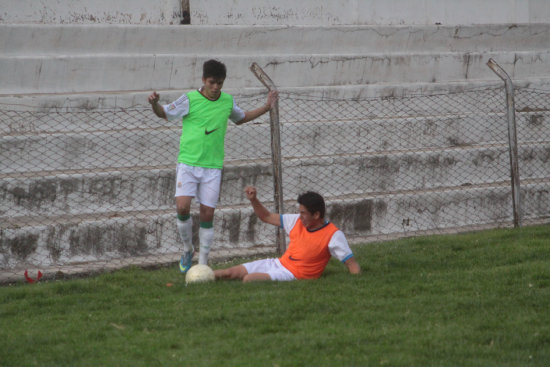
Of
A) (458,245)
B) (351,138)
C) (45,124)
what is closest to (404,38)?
(351,138)

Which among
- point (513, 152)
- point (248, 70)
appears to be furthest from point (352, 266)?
point (248, 70)

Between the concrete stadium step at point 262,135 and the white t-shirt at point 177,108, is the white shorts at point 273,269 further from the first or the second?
the concrete stadium step at point 262,135

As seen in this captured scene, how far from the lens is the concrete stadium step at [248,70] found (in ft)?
29.9

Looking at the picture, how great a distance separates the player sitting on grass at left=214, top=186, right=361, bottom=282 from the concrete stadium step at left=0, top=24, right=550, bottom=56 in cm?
369

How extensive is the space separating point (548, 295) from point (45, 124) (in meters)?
5.34

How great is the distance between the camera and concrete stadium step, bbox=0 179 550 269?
7.68 m

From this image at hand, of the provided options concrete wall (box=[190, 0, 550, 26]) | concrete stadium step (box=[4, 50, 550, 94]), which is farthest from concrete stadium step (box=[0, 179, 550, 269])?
concrete wall (box=[190, 0, 550, 26])

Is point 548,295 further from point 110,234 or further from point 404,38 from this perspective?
point 404,38

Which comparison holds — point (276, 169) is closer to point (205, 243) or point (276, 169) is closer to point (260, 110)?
point (260, 110)

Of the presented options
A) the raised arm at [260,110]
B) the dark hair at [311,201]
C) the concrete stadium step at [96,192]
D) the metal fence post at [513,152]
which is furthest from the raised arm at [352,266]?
the metal fence post at [513,152]

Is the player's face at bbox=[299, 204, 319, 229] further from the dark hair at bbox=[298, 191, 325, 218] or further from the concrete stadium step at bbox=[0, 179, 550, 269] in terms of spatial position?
the concrete stadium step at bbox=[0, 179, 550, 269]

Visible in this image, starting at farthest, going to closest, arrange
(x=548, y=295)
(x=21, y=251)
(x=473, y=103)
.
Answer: (x=473, y=103) < (x=21, y=251) < (x=548, y=295)

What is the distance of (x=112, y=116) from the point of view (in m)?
8.98

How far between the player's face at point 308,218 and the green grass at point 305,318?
1.43 feet
